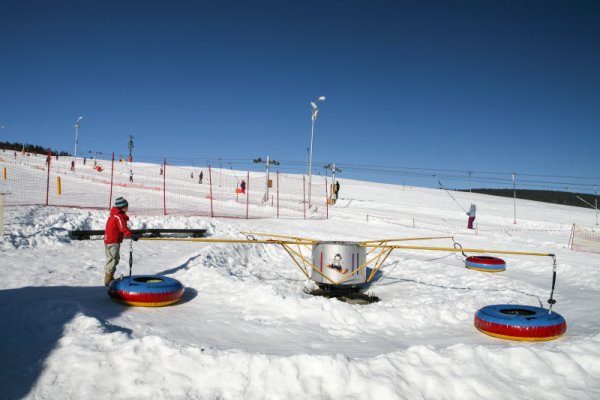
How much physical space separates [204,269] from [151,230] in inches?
206

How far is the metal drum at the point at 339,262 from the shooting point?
9758mm

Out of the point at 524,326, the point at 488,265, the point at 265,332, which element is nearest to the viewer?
the point at 524,326

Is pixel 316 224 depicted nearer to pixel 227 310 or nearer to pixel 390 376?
pixel 227 310

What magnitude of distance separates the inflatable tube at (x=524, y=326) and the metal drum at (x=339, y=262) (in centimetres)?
351

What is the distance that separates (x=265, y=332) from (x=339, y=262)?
3.58 m

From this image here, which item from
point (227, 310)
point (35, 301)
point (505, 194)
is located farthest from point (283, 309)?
point (505, 194)

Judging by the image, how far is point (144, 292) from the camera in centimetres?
713

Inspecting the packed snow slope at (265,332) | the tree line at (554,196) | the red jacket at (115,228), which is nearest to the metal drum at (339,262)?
the packed snow slope at (265,332)

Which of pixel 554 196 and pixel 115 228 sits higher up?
→ pixel 554 196

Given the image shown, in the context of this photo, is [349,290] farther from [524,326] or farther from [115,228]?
[115,228]

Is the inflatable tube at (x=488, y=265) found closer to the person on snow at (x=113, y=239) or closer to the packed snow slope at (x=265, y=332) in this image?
the packed snow slope at (x=265, y=332)

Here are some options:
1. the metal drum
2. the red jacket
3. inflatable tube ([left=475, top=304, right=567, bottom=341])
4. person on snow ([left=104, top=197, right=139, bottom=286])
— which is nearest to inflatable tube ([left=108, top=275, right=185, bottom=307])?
person on snow ([left=104, top=197, right=139, bottom=286])

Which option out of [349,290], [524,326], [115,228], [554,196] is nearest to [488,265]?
[349,290]

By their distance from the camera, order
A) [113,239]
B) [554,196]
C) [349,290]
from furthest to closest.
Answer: [554,196] < [349,290] < [113,239]
